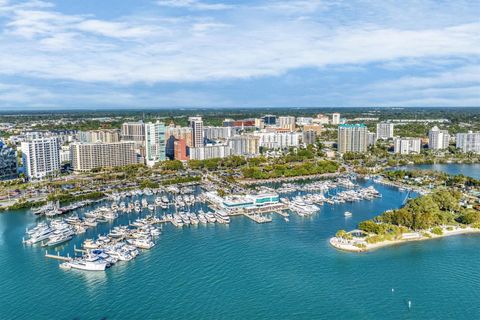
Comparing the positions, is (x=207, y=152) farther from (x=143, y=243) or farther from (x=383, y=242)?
(x=383, y=242)

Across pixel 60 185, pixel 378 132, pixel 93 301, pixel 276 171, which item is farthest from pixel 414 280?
pixel 378 132

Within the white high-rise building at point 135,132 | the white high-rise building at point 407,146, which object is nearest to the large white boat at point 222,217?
the white high-rise building at point 135,132

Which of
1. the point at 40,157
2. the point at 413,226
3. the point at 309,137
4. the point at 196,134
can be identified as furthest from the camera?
the point at 309,137

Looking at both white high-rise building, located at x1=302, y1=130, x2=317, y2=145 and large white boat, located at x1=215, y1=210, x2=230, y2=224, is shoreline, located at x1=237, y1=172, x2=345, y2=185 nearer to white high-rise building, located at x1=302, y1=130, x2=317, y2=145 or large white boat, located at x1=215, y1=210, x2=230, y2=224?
large white boat, located at x1=215, y1=210, x2=230, y2=224

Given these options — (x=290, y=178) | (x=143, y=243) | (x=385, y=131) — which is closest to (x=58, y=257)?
(x=143, y=243)

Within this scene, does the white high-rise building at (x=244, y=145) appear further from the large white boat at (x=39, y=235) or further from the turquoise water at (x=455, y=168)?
the large white boat at (x=39, y=235)

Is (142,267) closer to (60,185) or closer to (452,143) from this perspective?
(60,185)
